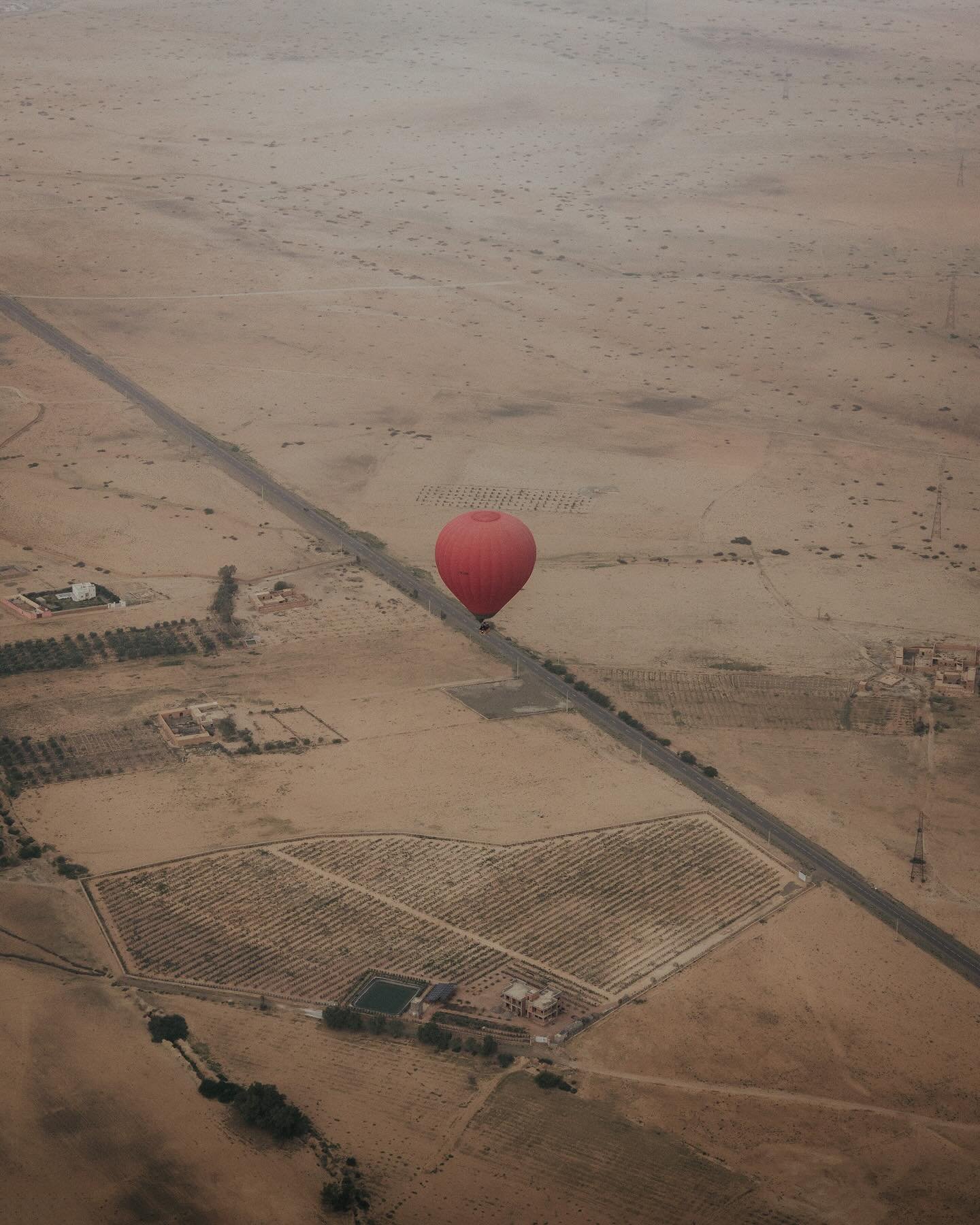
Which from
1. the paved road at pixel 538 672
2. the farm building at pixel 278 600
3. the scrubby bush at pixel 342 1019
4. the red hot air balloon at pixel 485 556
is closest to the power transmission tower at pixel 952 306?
the paved road at pixel 538 672

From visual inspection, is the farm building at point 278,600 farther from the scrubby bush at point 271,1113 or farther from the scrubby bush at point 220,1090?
the scrubby bush at point 271,1113

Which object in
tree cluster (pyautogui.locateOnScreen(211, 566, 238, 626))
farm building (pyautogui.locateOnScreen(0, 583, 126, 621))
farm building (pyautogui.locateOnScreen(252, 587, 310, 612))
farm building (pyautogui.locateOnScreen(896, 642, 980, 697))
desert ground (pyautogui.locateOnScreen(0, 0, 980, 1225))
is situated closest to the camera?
desert ground (pyautogui.locateOnScreen(0, 0, 980, 1225))

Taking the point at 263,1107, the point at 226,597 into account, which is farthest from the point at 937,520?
the point at 263,1107

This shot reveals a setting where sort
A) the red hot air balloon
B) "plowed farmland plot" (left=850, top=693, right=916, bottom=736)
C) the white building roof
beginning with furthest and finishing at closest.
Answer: "plowed farmland plot" (left=850, top=693, right=916, bottom=736)
the red hot air balloon
the white building roof

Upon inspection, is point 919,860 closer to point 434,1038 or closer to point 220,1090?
point 434,1038

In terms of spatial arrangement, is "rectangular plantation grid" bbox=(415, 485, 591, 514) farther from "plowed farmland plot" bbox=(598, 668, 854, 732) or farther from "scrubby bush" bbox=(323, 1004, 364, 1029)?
"scrubby bush" bbox=(323, 1004, 364, 1029)

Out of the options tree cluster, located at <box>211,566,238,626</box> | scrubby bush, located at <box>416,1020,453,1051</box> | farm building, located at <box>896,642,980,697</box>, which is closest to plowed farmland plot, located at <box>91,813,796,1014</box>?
scrubby bush, located at <box>416,1020,453,1051</box>

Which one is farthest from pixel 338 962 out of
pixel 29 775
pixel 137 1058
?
pixel 29 775

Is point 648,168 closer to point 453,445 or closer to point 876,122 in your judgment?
point 876,122
